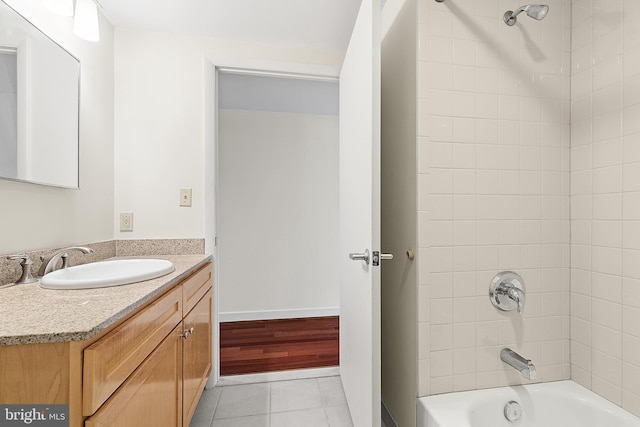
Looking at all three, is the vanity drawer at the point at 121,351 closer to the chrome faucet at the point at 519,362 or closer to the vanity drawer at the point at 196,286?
the vanity drawer at the point at 196,286

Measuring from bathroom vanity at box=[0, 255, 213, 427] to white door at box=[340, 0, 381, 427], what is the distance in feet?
2.50

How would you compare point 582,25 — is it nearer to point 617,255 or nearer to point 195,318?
point 617,255

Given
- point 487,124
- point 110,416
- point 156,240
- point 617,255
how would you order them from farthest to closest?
point 156,240, point 487,124, point 617,255, point 110,416

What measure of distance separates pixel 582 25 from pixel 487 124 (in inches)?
23.6

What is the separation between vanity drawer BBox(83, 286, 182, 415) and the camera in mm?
618

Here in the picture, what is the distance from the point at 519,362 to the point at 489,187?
0.70 meters

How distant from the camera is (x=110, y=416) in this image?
0.69 metres

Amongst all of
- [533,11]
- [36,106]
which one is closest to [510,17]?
[533,11]

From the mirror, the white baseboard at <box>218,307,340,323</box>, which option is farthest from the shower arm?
the white baseboard at <box>218,307,340,323</box>

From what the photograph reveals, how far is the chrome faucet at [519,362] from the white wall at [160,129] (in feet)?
5.65

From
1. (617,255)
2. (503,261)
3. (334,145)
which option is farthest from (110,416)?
(334,145)

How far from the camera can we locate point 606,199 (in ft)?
3.73

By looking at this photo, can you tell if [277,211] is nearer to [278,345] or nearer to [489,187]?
[278,345]

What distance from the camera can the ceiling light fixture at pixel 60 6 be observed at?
1216 mm
